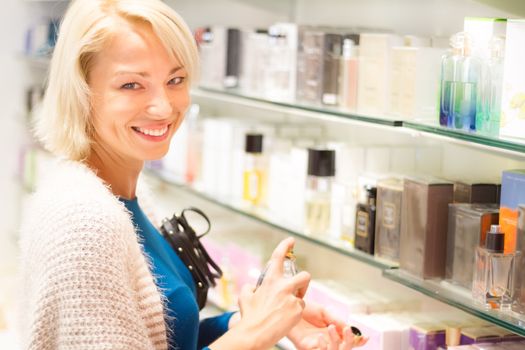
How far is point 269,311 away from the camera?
5.32 feet

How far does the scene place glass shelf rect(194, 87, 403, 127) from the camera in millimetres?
2092

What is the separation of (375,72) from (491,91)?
0.49 m

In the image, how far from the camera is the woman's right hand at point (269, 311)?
160 cm

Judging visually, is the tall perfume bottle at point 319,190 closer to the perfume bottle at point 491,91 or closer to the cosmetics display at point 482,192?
the cosmetics display at point 482,192

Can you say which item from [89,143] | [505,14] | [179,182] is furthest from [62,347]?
[179,182]

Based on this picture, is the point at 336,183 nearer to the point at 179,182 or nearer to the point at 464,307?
the point at 464,307

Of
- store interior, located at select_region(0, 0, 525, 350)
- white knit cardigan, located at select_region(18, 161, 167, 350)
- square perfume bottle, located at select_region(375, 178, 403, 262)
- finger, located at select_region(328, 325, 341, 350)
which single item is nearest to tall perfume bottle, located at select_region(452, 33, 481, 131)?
store interior, located at select_region(0, 0, 525, 350)

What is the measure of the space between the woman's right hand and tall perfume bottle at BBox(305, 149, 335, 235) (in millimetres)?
750

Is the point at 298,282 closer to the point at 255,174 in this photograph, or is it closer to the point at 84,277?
the point at 84,277

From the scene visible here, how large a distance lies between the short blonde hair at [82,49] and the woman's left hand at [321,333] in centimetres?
58

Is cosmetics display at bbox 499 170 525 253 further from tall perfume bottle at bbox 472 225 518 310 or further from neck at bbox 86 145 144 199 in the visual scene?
neck at bbox 86 145 144 199

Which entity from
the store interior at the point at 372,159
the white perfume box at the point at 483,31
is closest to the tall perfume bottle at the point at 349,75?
the store interior at the point at 372,159

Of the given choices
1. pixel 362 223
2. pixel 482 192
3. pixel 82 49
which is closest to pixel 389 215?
pixel 362 223

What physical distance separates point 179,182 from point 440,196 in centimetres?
147
